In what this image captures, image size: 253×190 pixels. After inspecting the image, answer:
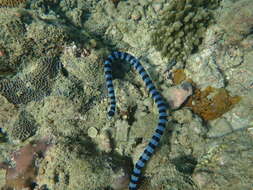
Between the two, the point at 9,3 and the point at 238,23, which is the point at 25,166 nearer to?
the point at 9,3

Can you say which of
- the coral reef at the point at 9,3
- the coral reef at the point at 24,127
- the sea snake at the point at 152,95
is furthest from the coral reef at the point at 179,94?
the coral reef at the point at 9,3

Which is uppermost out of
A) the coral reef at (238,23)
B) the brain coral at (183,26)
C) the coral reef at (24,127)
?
the coral reef at (238,23)

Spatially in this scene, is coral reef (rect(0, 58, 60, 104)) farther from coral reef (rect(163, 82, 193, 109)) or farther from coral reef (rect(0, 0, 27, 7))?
Answer: coral reef (rect(163, 82, 193, 109))

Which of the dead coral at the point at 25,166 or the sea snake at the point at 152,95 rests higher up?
the sea snake at the point at 152,95

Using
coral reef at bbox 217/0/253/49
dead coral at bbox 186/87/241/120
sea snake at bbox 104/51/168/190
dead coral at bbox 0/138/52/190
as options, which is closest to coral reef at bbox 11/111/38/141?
dead coral at bbox 0/138/52/190

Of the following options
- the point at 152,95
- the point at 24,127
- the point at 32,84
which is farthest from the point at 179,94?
the point at 24,127

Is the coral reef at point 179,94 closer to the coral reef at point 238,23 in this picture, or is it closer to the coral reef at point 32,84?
the coral reef at point 238,23
